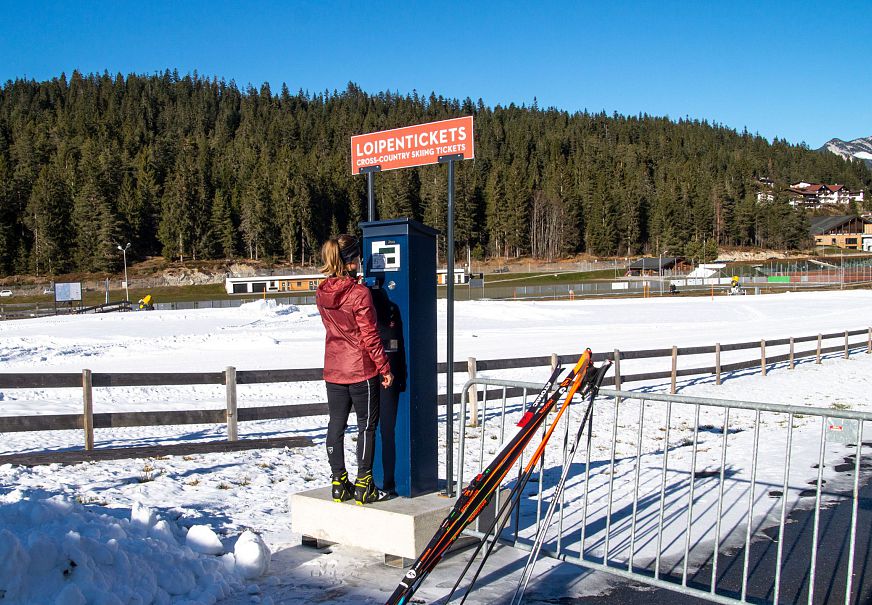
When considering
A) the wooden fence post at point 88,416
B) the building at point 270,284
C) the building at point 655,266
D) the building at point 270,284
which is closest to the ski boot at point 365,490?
the wooden fence post at point 88,416

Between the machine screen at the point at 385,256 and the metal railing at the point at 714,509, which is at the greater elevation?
the machine screen at the point at 385,256

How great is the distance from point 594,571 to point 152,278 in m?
108

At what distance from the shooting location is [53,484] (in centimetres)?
713

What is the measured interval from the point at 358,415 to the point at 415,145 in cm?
253

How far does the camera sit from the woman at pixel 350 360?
5309mm

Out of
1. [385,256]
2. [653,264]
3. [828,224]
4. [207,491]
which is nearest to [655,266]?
[653,264]

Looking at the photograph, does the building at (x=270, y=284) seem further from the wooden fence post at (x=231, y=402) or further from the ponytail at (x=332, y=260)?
the ponytail at (x=332, y=260)

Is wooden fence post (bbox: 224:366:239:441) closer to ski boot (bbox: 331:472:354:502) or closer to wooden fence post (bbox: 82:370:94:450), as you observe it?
Answer: wooden fence post (bbox: 82:370:94:450)

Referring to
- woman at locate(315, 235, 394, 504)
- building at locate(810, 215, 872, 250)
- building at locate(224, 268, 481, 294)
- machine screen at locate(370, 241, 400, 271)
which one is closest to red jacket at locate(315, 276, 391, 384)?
woman at locate(315, 235, 394, 504)

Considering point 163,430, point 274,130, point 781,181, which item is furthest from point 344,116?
point 163,430

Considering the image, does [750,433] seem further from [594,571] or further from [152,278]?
[152,278]

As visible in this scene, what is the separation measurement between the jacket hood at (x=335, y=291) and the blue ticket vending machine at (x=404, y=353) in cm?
42

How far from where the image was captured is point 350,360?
17.7 feet

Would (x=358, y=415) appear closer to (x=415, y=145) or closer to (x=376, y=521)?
(x=376, y=521)
